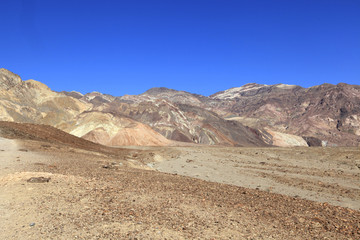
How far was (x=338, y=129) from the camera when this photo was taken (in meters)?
127

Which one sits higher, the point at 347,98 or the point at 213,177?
the point at 347,98

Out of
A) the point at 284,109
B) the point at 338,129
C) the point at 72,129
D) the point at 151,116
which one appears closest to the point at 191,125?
the point at 151,116

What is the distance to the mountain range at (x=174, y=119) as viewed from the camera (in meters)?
67.1

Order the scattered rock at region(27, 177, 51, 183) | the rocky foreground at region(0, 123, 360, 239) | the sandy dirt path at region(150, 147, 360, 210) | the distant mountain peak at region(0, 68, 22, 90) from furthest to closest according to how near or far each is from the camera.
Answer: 1. the distant mountain peak at region(0, 68, 22, 90)
2. the sandy dirt path at region(150, 147, 360, 210)
3. the scattered rock at region(27, 177, 51, 183)
4. the rocky foreground at region(0, 123, 360, 239)

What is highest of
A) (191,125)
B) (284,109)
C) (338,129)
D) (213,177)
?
(284,109)

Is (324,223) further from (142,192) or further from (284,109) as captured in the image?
(284,109)

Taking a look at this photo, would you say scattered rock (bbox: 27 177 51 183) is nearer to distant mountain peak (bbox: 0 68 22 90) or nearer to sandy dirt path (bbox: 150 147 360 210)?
sandy dirt path (bbox: 150 147 360 210)

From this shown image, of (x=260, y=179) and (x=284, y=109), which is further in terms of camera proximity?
(x=284, y=109)

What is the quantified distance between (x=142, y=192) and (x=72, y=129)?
203ft

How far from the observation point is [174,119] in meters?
88.4

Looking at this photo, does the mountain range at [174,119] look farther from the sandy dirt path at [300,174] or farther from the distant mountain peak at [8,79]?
the sandy dirt path at [300,174]

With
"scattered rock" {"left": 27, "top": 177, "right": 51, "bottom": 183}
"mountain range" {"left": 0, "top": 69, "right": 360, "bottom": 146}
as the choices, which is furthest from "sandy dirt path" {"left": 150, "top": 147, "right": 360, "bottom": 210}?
"mountain range" {"left": 0, "top": 69, "right": 360, "bottom": 146}

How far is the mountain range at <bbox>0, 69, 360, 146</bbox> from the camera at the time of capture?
220ft

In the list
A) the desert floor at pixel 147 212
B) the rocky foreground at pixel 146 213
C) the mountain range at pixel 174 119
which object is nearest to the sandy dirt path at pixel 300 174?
the desert floor at pixel 147 212
